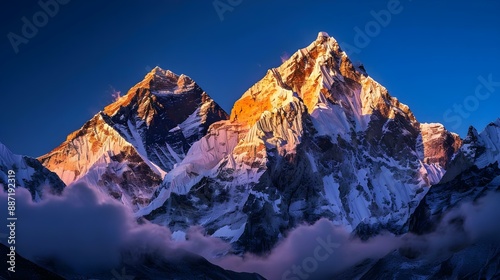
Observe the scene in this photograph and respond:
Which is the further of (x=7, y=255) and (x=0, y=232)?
(x=0, y=232)

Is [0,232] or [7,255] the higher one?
[0,232]

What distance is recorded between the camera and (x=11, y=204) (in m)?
139

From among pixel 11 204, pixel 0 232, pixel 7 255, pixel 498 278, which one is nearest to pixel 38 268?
pixel 7 255

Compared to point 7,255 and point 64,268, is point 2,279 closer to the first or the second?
point 7,255

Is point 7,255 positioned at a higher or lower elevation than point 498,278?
higher

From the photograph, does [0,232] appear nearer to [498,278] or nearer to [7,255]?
[7,255]

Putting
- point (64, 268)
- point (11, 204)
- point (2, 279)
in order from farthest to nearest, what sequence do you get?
point (64, 268)
point (2, 279)
point (11, 204)

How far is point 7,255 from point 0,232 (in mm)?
31726

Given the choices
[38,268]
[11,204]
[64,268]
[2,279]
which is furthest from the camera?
[64,268]

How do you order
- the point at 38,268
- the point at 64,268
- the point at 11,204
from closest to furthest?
the point at 11,204
the point at 38,268
the point at 64,268

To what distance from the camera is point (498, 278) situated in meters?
200

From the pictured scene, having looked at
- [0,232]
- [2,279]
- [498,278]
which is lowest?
[498,278]

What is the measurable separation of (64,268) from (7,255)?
96.2ft

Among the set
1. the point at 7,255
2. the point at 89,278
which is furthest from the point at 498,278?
the point at 7,255
